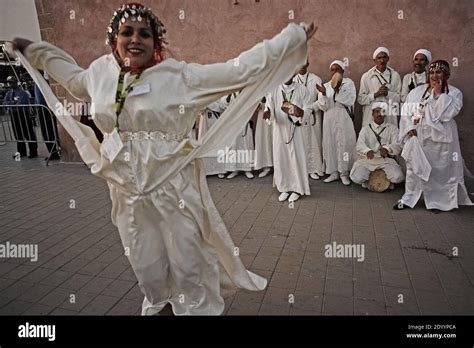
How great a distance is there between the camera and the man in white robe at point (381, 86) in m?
6.52

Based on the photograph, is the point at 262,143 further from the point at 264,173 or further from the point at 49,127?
the point at 49,127

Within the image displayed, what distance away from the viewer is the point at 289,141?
6004mm

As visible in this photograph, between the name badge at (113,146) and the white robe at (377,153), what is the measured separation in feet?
16.3

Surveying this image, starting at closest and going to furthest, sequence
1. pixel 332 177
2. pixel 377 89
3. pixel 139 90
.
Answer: pixel 139 90 < pixel 377 89 < pixel 332 177

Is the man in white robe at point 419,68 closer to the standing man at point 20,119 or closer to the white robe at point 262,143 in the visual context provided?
the white robe at point 262,143

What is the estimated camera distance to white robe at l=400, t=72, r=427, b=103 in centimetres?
630

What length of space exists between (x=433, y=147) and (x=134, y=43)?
4628 mm

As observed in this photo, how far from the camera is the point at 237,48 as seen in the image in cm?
782

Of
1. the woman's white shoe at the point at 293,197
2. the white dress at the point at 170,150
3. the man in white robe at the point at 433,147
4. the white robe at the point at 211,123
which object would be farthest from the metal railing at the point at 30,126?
the man in white robe at the point at 433,147

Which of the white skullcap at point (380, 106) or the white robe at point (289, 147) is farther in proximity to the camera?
the white skullcap at point (380, 106)

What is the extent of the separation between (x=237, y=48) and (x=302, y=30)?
19.5 ft

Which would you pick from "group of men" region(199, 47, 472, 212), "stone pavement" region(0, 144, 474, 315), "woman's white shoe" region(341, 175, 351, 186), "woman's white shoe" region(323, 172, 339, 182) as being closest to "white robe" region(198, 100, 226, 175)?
"group of men" region(199, 47, 472, 212)

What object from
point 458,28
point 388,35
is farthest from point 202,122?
point 458,28

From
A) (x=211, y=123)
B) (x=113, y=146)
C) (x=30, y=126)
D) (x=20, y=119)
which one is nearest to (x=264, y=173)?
(x=211, y=123)
